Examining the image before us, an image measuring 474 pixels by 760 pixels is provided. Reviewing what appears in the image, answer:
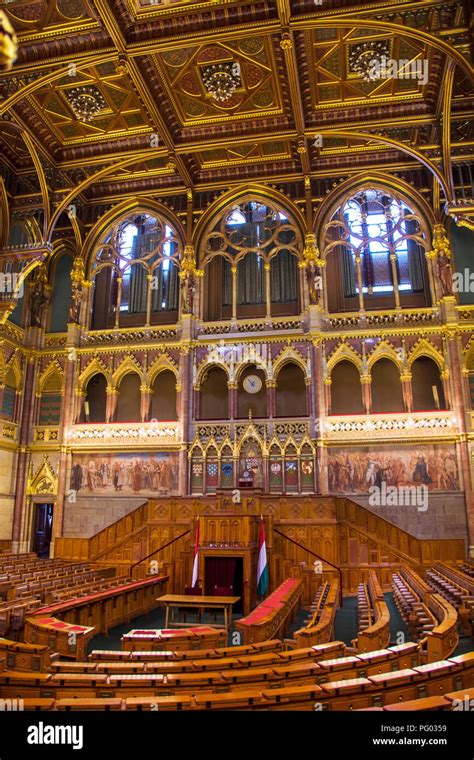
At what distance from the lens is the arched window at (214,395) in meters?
22.2

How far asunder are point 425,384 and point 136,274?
13.2 meters

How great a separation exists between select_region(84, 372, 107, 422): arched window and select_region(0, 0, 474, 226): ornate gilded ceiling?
7.46 metres

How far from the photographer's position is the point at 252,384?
72.1 feet

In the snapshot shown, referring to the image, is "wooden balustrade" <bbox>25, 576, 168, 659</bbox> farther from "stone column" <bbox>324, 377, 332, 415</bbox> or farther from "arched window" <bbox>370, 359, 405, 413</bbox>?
"arched window" <bbox>370, 359, 405, 413</bbox>

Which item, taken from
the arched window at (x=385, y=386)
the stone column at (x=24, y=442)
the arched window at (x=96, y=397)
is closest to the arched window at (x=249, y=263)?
the arched window at (x=385, y=386)

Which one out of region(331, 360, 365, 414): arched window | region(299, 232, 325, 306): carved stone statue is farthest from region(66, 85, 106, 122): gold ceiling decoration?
region(331, 360, 365, 414): arched window

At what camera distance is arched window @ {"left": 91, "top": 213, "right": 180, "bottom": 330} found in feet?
77.7

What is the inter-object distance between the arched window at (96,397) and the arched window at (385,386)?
1105 cm

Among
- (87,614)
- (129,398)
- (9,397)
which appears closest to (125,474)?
(129,398)

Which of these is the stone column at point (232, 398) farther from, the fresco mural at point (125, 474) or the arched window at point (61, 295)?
the arched window at point (61, 295)

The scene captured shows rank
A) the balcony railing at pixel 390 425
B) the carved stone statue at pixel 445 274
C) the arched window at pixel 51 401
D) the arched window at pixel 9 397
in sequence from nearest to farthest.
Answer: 1. the balcony railing at pixel 390 425
2. the carved stone statue at pixel 445 274
3. the arched window at pixel 9 397
4. the arched window at pixel 51 401

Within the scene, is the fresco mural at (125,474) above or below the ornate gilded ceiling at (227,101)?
below

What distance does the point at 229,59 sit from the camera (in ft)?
55.6
